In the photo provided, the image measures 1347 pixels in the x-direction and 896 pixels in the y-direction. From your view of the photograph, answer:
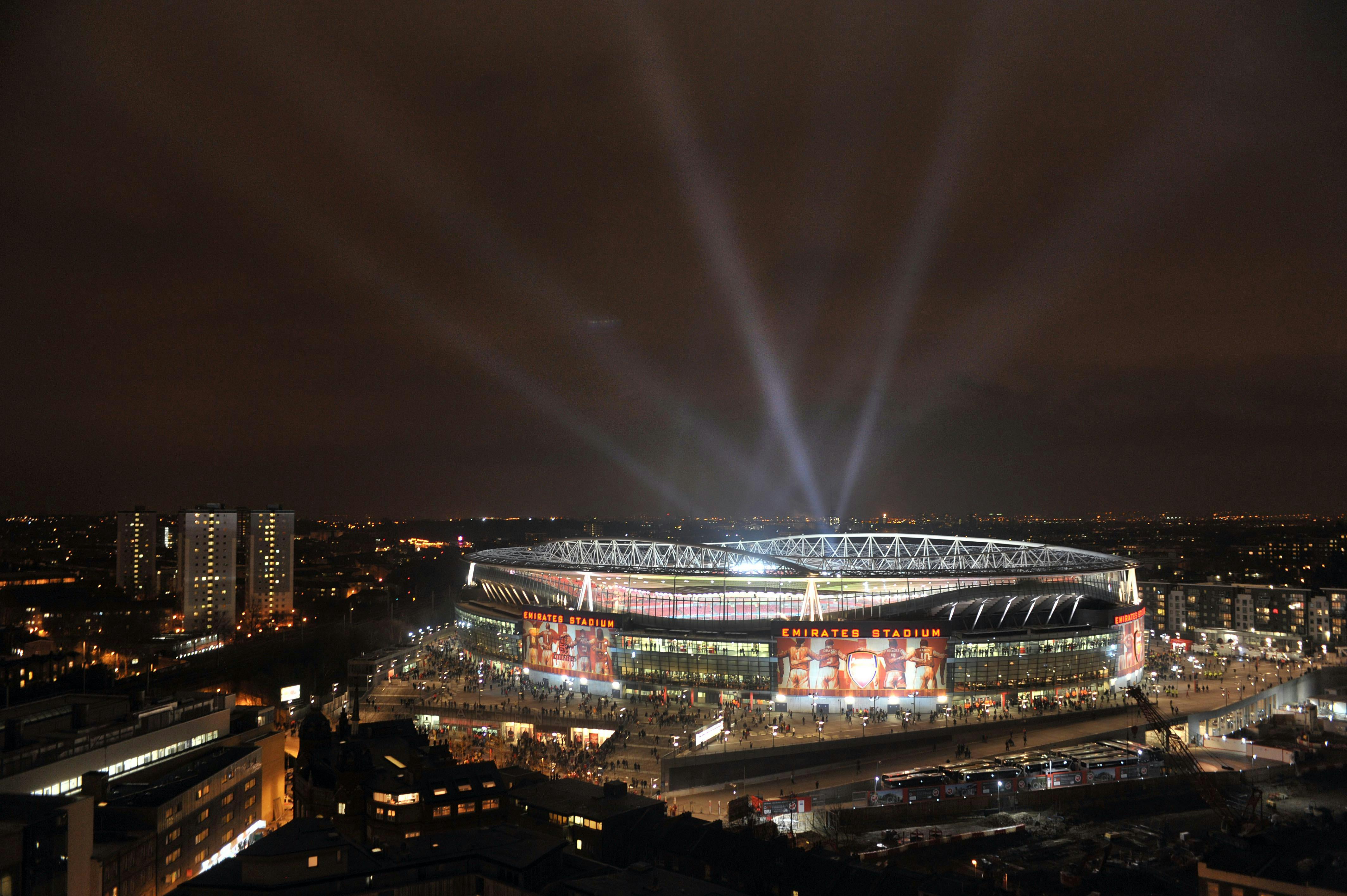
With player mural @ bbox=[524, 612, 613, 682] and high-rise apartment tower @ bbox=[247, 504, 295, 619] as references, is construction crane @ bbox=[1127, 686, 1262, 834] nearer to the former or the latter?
player mural @ bbox=[524, 612, 613, 682]

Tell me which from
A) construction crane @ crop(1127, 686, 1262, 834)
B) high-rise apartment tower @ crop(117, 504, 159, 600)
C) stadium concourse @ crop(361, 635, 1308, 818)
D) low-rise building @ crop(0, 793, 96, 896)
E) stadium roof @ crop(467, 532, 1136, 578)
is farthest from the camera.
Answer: high-rise apartment tower @ crop(117, 504, 159, 600)

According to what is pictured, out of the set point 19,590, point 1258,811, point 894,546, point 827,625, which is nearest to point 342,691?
point 827,625

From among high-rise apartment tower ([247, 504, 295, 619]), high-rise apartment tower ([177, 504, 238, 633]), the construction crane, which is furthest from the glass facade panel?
high-rise apartment tower ([247, 504, 295, 619])

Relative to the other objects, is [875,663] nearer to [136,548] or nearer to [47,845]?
[47,845]

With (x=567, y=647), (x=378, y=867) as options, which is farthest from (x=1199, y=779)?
(x=567, y=647)

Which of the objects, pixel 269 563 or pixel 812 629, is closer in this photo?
pixel 812 629

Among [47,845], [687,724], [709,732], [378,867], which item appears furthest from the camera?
[687,724]

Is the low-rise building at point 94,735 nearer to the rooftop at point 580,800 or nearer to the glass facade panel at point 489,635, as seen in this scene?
the rooftop at point 580,800
